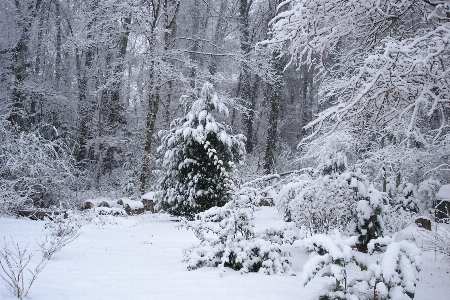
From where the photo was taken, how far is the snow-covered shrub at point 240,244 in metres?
4.07

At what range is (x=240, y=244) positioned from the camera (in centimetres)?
416

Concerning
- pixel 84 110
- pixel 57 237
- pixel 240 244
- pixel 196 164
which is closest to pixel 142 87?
pixel 84 110

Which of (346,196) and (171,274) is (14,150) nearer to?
(171,274)

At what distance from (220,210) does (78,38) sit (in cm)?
1070

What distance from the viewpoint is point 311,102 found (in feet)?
81.4

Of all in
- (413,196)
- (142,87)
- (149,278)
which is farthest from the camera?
(142,87)

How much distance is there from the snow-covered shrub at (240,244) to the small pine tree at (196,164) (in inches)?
159

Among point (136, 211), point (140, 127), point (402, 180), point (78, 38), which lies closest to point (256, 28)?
point (140, 127)

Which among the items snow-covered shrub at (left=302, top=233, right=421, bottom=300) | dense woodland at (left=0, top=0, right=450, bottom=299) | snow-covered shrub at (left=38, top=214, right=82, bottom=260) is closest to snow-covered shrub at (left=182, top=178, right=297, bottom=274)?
dense woodland at (left=0, top=0, right=450, bottom=299)

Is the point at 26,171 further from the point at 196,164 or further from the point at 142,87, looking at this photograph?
the point at 142,87

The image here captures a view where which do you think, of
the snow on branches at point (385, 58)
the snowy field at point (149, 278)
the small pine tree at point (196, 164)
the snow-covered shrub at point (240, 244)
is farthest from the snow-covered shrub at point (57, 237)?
the snow on branches at point (385, 58)

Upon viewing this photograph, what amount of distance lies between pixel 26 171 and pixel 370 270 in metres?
9.38

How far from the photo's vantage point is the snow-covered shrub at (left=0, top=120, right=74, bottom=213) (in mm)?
8586

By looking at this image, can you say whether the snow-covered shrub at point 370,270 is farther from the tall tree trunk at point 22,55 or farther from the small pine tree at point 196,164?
the tall tree trunk at point 22,55
